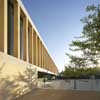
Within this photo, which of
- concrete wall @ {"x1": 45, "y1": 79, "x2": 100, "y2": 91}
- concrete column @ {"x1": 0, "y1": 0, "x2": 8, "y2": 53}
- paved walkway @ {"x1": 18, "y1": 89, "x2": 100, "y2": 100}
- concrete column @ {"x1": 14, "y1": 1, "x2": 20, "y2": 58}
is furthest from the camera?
concrete wall @ {"x1": 45, "y1": 79, "x2": 100, "y2": 91}

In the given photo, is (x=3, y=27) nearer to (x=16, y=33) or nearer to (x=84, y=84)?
(x=16, y=33)

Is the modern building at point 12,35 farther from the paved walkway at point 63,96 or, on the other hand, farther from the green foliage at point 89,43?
the green foliage at point 89,43

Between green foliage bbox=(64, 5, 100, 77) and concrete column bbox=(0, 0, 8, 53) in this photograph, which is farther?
concrete column bbox=(0, 0, 8, 53)

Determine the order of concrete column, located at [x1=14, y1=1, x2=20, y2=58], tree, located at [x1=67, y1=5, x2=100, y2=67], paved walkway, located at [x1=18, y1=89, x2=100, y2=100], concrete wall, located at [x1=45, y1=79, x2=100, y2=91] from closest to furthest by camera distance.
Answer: tree, located at [x1=67, y1=5, x2=100, y2=67] → paved walkway, located at [x1=18, y1=89, x2=100, y2=100] → concrete column, located at [x1=14, y1=1, x2=20, y2=58] → concrete wall, located at [x1=45, y1=79, x2=100, y2=91]

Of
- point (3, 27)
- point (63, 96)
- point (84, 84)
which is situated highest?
point (3, 27)

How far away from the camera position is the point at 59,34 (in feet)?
50.8

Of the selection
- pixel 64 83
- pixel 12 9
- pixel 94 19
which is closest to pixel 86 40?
pixel 94 19

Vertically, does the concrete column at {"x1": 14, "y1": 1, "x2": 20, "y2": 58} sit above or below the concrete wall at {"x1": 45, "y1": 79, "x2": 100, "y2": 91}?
above

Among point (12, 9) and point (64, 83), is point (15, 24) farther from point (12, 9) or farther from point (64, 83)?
point (64, 83)

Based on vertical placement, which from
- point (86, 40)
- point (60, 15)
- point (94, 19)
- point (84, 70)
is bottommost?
point (84, 70)

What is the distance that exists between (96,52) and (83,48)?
2.29 ft

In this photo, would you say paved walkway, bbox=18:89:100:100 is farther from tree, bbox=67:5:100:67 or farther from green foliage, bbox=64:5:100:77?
tree, bbox=67:5:100:67

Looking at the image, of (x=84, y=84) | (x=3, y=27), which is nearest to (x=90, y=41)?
(x=3, y=27)

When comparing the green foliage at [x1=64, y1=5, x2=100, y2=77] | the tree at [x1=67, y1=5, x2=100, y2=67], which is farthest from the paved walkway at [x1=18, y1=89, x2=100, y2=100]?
the tree at [x1=67, y1=5, x2=100, y2=67]
